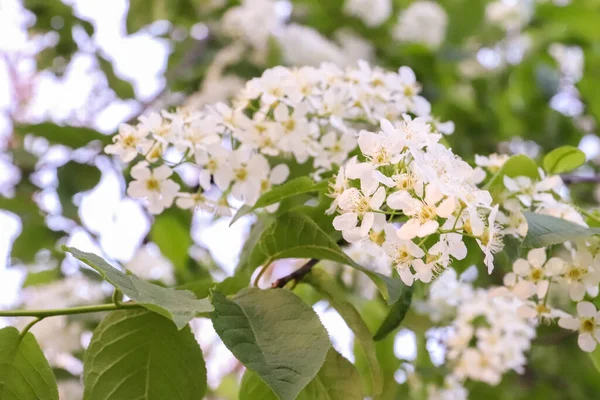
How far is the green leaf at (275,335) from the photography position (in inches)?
13.1

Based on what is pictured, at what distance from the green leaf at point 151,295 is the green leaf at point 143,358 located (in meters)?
0.06

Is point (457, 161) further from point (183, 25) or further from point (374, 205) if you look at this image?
point (183, 25)

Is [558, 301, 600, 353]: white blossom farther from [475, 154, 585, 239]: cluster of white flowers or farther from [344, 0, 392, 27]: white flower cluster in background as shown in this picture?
[344, 0, 392, 27]: white flower cluster in background

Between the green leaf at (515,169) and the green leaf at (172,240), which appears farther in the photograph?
the green leaf at (172,240)

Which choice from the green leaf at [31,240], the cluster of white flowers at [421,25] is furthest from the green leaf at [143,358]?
the cluster of white flowers at [421,25]

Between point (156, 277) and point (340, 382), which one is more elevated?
point (340, 382)

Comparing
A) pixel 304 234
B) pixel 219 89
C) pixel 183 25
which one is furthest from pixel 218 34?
pixel 304 234

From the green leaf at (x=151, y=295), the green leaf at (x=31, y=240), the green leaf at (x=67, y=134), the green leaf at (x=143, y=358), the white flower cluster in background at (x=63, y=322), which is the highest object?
the green leaf at (x=151, y=295)

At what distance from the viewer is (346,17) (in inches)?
49.6

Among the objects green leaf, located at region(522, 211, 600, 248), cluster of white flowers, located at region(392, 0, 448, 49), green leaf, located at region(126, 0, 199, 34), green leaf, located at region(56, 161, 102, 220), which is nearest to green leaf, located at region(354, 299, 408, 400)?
green leaf, located at region(522, 211, 600, 248)

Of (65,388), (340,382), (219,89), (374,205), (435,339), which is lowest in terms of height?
(65,388)

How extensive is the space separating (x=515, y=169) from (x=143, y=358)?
1.03ft

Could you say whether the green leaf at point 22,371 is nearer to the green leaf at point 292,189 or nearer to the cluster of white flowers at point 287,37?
the green leaf at point 292,189

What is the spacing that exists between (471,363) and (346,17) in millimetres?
779
